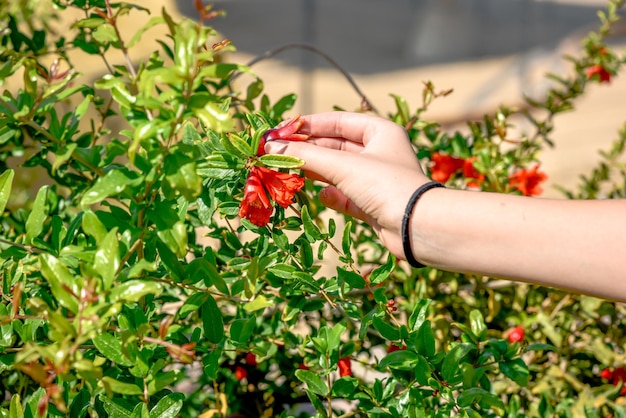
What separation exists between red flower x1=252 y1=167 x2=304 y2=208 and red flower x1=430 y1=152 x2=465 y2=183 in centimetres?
67

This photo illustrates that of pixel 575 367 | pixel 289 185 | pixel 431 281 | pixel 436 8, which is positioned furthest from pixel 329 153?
pixel 436 8

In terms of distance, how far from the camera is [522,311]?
1.38m

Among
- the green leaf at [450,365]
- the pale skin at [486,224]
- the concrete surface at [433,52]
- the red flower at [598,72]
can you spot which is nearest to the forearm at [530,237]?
the pale skin at [486,224]

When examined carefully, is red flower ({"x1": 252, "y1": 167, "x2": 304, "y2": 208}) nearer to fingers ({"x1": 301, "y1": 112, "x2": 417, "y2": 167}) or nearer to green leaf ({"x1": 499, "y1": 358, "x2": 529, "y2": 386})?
fingers ({"x1": 301, "y1": 112, "x2": 417, "y2": 167})

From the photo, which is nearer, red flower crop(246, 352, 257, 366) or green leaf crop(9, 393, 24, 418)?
green leaf crop(9, 393, 24, 418)

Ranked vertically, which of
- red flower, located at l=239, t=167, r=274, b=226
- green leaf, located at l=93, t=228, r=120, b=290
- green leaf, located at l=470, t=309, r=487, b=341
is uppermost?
green leaf, located at l=93, t=228, r=120, b=290

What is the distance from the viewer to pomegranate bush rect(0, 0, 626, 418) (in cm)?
64

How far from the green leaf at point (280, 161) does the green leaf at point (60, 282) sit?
0.25 m

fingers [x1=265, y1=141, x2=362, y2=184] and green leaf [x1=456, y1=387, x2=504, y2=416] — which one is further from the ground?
fingers [x1=265, y1=141, x2=362, y2=184]

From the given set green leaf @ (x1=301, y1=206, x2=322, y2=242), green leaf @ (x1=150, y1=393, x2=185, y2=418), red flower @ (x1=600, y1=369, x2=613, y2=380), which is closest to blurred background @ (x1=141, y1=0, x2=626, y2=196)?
red flower @ (x1=600, y1=369, x2=613, y2=380)

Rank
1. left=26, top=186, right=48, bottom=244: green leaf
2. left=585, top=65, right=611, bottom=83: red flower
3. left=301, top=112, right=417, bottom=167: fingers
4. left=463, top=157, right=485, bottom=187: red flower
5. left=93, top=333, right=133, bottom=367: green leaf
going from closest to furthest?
1. left=93, top=333, right=133, bottom=367: green leaf
2. left=26, top=186, right=48, bottom=244: green leaf
3. left=301, top=112, right=417, bottom=167: fingers
4. left=463, top=157, right=485, bottom=187: red flower
5. left=585, top=65, right=611, bottom=83: red flower

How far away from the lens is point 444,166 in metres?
1.44

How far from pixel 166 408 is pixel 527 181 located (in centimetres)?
95

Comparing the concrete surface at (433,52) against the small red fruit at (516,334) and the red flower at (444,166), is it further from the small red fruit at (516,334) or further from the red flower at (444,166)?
the small red fruit at (516,334)
